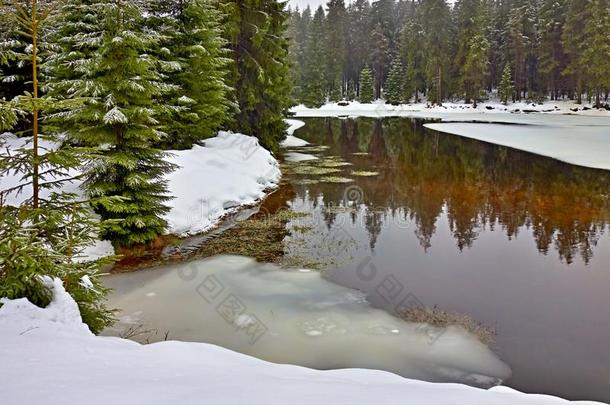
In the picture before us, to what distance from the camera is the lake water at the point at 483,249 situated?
6.91 meters

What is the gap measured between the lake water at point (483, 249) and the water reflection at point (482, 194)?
0.06 m

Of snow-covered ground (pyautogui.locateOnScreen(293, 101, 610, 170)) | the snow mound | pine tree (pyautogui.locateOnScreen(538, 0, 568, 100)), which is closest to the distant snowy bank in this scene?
snow-covered ground (pyautogui.locateOnScreen(293, 101, 610, 170))

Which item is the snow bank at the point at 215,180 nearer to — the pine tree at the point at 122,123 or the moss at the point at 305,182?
the moss at the point at 305,182

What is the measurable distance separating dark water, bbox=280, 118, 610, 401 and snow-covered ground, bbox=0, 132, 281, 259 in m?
1.25

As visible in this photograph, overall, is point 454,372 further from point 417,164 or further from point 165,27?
point 417,164

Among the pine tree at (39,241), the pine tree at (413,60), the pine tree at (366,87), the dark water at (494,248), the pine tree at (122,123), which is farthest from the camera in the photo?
the pine tree at (366,87)

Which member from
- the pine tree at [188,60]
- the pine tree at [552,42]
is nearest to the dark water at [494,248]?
the pine tree at [188,60]

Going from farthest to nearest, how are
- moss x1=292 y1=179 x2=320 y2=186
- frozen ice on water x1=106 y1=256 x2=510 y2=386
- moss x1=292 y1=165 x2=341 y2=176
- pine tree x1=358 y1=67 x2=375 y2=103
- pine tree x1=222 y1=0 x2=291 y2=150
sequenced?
pine tree x1=358 y1=67 x2=375 y2=103
pine tree x1=222 y1=0 x2=291 y2=150
moss x1=292 y1=165 x2=341 y2=176
moss x1=292 y1=179 x2=320 y2=186
frozen ice on water x1=106 y1=256 x2=510 y2=386

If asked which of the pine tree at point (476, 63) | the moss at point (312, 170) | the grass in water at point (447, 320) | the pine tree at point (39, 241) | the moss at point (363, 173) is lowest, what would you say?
the grass in water at point (447, 320)

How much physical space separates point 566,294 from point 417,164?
15725mm

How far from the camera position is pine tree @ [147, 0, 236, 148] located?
16344 mm

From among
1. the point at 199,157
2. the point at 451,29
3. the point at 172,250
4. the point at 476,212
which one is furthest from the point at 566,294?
the point at 451,29

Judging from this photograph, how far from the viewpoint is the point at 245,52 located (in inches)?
877

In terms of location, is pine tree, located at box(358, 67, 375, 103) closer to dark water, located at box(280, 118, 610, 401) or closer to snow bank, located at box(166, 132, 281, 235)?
dark water, located at box(280, 118, 610, 401)
